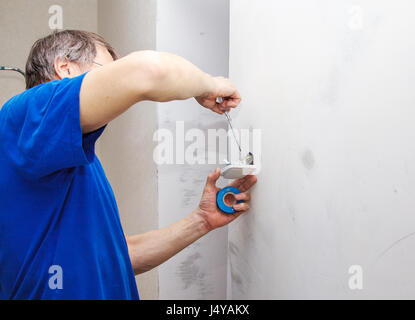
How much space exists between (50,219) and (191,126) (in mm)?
666

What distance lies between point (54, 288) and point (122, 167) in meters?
0.99

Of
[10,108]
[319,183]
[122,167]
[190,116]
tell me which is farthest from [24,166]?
[122,167]

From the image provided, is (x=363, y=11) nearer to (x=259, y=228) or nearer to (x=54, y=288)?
(x=259, y=228)

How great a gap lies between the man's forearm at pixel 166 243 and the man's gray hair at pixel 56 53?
1.67 feet

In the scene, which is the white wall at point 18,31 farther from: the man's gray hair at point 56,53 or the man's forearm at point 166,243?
the man's forearm at point 166,243

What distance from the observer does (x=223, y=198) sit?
98 centimetres

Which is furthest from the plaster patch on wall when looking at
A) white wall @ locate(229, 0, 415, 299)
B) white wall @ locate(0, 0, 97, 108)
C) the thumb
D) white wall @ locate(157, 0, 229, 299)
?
white wall @ locate(0, 0, 97, 108)

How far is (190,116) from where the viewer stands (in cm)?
127

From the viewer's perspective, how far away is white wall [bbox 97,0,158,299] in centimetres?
129

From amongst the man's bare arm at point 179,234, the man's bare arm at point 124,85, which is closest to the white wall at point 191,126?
the man's bare arm at point 179,234

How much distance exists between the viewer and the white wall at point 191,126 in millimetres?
1226

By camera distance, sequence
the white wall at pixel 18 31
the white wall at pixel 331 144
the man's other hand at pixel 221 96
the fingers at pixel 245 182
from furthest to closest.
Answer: the white wall at pixel 18 31
the fingers at pixel 245 182
the man's other hand at pixel 221 96
the white wall at pixel 331 144

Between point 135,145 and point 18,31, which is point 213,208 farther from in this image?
point 18,31

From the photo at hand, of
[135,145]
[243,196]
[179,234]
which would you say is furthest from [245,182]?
[135,145]
